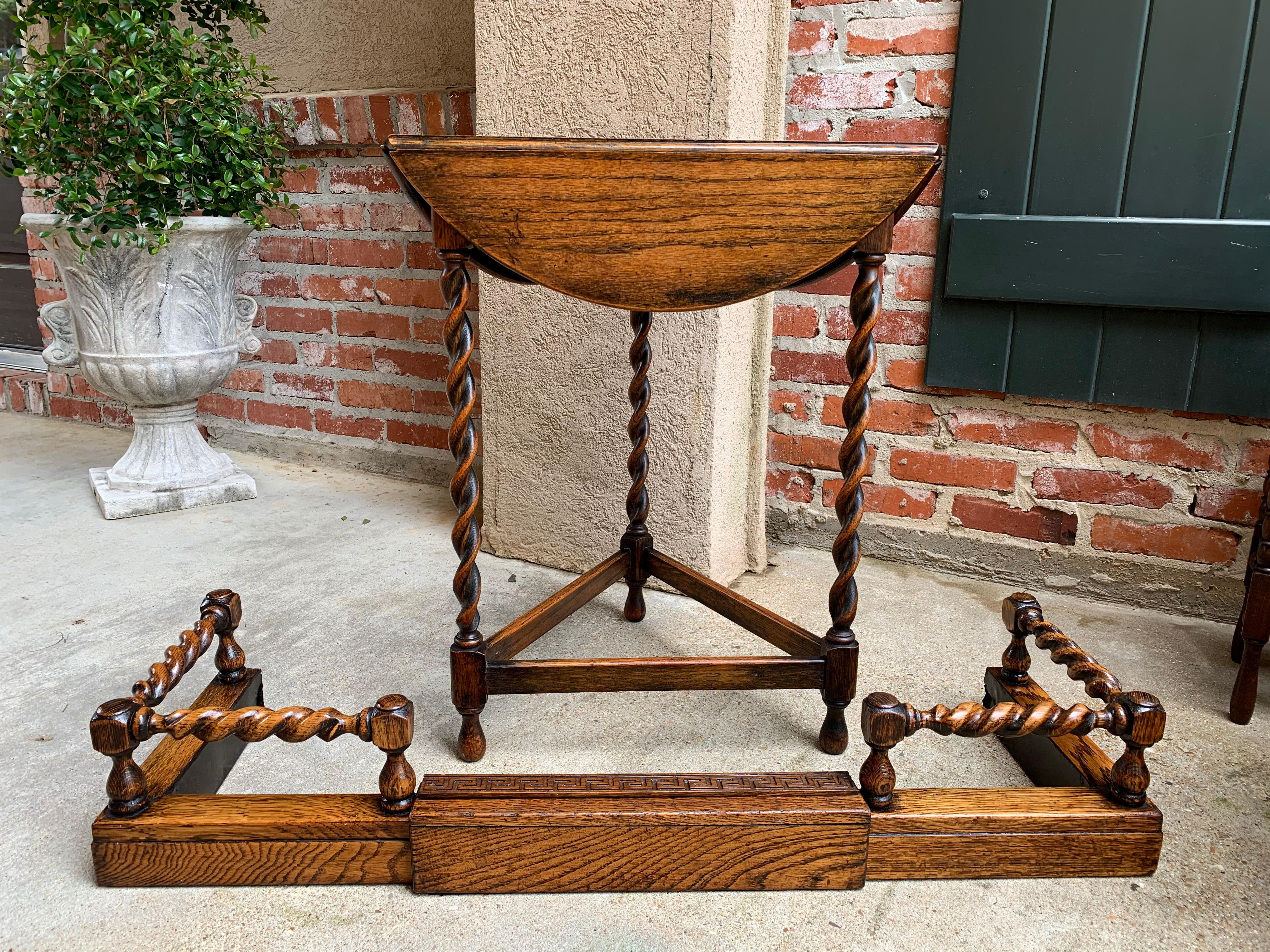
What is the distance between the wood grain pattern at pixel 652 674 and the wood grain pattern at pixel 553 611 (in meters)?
0.05

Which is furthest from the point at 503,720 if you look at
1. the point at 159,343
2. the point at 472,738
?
the point at 159,343

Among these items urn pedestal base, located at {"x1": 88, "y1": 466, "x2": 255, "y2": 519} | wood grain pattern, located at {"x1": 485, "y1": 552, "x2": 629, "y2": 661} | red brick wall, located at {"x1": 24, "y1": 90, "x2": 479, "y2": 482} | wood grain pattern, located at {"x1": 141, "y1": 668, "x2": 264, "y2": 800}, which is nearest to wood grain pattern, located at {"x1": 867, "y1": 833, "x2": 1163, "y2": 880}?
wood grain pattern, located at {"x1": 485, "y1": 552, "x2": 629, "y2": 661}

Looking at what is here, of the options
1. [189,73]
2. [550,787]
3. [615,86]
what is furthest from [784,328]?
[189,73]

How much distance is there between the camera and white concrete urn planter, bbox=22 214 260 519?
7.64 feet

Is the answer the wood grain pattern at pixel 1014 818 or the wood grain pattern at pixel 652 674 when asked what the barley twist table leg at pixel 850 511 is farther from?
the wood grain pattern at pixel 1014 818

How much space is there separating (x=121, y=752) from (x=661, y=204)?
0.90 meters

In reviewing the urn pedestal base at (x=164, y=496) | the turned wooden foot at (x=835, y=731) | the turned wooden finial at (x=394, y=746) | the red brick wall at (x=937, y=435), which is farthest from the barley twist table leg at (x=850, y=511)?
the urn pedestal base at (x=164, y=496)

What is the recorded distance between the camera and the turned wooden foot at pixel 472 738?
1.33m

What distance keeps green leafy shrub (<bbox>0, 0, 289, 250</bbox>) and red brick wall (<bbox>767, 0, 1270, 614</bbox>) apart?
1.37 meters

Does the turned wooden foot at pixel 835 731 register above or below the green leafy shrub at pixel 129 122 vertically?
below

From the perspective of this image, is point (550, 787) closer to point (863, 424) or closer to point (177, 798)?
point (177, 798)

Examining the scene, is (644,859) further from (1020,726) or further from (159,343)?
(159,343)

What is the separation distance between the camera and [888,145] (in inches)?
43.2

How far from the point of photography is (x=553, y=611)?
4.95 ft
